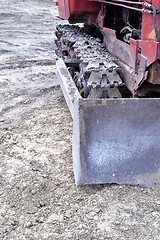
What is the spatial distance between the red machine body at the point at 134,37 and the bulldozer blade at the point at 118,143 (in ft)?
1.54

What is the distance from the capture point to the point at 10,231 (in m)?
2.19

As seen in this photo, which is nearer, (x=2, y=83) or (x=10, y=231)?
(x=10, y=231)

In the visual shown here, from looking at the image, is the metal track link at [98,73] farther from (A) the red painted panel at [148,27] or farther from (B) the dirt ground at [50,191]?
(B) the dirt ground at [50,191]

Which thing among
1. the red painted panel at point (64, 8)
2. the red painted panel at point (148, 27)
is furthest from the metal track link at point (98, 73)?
the red painted panel at point (64, 8)

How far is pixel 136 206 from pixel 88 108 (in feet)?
2.75

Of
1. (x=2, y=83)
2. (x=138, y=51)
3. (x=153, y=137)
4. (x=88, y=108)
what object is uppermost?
(x=138, y=51)

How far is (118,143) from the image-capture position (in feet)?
8.51

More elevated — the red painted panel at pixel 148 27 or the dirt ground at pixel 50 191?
the red painted panel at pixel 148 27

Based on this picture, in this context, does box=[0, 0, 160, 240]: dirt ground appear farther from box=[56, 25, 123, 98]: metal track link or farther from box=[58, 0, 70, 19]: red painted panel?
box=[58, 0, 70, 19]: red painted panel

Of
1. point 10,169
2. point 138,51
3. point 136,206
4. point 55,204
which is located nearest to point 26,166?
point 10,169

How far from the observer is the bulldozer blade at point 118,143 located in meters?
2.51

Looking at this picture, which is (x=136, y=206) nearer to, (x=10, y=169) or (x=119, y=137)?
(x=119, y=137)

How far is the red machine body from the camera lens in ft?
8.81

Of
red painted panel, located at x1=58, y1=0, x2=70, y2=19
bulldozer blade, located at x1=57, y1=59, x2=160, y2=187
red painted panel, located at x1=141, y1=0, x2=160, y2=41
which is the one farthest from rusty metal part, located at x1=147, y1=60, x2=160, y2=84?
red painted panel, located at x1=58, y1=0, x2=70, y2=19
